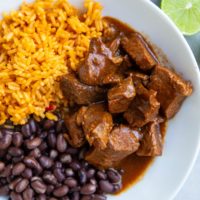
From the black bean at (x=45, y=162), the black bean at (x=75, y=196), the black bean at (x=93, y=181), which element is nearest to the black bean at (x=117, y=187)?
the black bean at (x=93, y=181)

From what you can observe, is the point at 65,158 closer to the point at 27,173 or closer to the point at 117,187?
the point at 27,173

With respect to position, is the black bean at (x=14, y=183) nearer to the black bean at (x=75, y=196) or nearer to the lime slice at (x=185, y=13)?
the black bean at (x=75, y=196)

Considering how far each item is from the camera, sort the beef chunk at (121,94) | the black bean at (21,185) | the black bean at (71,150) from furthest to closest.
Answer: the black bean at (71,150) → the black bean at (21,185) → the beef chunk at (121,94)

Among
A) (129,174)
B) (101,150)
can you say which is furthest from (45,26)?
(129,174)

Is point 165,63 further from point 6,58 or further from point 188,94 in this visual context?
point 6,58

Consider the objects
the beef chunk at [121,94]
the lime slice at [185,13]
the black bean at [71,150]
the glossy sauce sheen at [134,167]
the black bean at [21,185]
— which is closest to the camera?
the beef chunk at [121,94]

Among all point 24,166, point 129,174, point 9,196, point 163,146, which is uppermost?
point 163,146
